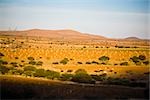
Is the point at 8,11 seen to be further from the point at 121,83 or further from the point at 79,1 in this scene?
the point at 121,83

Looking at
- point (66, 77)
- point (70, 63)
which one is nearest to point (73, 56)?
point (70, 63)

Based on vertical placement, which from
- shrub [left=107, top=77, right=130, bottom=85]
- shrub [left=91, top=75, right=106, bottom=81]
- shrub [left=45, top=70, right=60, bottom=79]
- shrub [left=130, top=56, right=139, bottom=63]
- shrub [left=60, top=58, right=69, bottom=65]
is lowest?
shrub [left=107, top=77, right=130, bottom=85]

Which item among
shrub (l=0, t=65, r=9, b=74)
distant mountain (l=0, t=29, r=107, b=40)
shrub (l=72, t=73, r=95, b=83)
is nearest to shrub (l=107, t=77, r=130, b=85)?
shrub (l=72, t=73, r=95, b=83)

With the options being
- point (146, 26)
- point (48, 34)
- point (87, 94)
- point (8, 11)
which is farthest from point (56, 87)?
point (146, 26)

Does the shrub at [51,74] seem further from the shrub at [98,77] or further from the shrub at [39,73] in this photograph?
the shrub at [98,77]

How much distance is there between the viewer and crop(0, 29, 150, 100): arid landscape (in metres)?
7.76

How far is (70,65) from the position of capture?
26.4 feet

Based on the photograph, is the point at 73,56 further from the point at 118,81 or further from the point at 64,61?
the point at 118,81

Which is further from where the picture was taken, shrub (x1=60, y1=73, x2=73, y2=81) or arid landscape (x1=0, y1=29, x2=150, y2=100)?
shrub (x1=60, y1=73, x2=73, y2=81)

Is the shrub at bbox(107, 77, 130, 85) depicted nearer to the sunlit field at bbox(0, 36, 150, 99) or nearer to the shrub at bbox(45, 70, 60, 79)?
the sunlit field at bbox(0, 36, 150, 99)

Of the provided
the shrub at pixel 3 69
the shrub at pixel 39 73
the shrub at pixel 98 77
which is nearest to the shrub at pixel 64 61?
the shrub at pixel 39 73

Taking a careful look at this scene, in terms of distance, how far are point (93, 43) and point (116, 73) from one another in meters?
1.08

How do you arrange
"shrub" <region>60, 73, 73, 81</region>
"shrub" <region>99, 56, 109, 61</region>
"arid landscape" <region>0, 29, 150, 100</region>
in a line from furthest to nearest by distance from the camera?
"shrub" <region>99, 56, 109, 61</region>
"shrub" <region>60, 73, 73, 81</region>
"arid landscape" <region>0, 29, 150, 100</region>

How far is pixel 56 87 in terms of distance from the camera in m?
7.83
